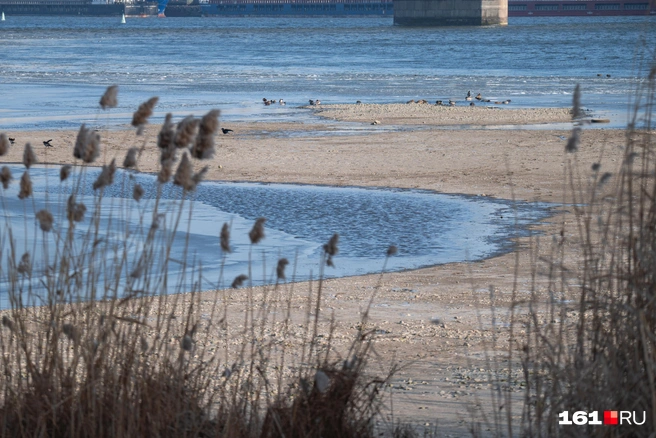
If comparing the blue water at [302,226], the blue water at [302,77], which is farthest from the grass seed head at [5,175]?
the blue water at [302,226]

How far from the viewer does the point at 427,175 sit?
44.0 feet

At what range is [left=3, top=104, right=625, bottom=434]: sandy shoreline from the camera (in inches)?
207

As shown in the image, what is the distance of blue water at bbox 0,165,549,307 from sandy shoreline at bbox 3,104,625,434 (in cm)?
42

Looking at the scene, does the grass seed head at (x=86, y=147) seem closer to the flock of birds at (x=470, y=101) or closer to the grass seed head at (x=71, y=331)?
the grass seed head at (x=71, y=331)

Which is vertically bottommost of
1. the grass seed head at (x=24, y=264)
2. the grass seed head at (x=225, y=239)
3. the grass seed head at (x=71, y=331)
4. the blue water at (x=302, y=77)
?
the blue water at (x=302, y=77)


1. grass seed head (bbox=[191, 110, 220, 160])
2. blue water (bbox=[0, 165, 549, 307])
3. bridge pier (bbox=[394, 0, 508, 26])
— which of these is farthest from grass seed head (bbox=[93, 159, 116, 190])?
bridge pier (bbox=[394, 0, 508, 26])

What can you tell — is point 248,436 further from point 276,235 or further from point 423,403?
point 276,235

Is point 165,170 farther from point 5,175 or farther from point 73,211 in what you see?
point 5,175

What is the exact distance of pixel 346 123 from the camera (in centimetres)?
1984

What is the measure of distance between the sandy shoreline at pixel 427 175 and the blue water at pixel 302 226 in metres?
0.42

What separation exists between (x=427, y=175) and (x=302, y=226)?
372 centimetres

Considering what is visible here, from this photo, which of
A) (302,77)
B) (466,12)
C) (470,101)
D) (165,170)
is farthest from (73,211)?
(466,12)

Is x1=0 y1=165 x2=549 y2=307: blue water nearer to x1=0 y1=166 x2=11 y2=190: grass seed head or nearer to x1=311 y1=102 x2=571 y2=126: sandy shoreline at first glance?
x1=0 y1=166 x2=11 y2=190: grass seed head

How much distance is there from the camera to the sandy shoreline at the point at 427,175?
5.27m
